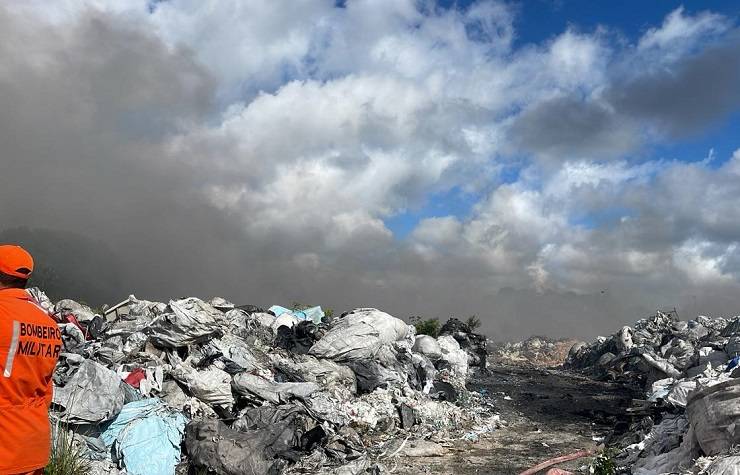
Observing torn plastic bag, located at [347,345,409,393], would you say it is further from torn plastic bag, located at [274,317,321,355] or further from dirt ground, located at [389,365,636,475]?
dirt ground, located at [389,365,636,475]

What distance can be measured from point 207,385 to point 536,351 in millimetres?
22926

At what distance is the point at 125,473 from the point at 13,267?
295 centimetres

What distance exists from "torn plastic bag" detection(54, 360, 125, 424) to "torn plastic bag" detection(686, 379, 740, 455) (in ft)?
16.5

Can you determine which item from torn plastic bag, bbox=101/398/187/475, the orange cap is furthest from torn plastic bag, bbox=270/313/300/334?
the orange cap

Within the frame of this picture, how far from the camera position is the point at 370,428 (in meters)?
6.39

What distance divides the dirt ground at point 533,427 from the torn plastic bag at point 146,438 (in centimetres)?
217

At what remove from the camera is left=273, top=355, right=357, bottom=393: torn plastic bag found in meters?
6.86

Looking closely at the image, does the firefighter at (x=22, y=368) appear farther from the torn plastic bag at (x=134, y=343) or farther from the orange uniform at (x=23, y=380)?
the torn plastic bag at (x=134, y=343)

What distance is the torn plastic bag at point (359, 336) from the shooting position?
8023mm

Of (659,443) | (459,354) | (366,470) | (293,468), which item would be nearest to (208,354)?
(293,468)

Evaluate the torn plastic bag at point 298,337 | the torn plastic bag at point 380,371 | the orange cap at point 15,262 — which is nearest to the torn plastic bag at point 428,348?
the torn plastic bag at point 380,371

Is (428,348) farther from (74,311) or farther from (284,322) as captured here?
(74,311)

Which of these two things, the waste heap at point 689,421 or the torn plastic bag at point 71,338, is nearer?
the waste heap at point 689,421

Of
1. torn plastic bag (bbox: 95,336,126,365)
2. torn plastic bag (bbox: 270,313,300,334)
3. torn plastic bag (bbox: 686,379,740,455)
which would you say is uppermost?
torn plastic bag (bbox: 270,313,300,334)
